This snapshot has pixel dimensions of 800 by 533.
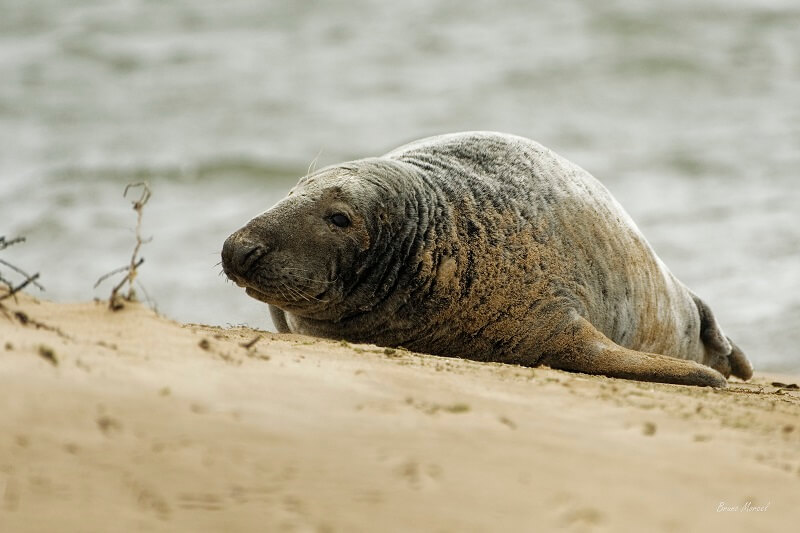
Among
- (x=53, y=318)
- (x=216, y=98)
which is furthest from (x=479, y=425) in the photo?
(x=216, y=98)

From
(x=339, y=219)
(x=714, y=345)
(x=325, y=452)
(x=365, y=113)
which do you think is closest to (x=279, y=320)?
(x=339, y=219)

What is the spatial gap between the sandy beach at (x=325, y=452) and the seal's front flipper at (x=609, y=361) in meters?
2.05

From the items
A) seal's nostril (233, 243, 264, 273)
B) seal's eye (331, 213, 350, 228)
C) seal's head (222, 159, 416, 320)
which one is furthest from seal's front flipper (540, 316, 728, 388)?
seal's nostril (233, 243, 264, 273)

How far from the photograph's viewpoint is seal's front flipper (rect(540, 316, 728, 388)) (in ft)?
18.8

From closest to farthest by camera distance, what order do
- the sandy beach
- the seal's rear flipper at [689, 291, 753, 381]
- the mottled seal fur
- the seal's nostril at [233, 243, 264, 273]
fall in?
the sandy beach
the seal's nostril at [233, 243, 264, 273]
the mottled seal fur
the seal's rear flipper at [689, 291, 753, 381]

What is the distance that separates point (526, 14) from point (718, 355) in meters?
16.2

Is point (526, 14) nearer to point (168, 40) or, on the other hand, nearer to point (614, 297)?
point (168, 40)

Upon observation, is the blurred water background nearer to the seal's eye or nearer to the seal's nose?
the seal's eye

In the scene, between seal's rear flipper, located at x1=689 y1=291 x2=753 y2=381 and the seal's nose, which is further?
seal's rear flipper, located at x1=689 y1=291 x2=753 y2=381

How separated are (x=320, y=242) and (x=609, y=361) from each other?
1.60m

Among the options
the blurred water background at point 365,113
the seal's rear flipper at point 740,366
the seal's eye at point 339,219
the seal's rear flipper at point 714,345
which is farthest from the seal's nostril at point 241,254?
the blurred water background at point 365,113

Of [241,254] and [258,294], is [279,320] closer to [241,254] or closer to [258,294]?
[258,294]

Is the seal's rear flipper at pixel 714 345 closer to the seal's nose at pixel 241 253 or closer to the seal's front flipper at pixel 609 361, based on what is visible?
the seal's front flipper at pixel 609 361

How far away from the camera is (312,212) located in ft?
19.5
